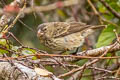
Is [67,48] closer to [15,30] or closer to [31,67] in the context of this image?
[15,30]

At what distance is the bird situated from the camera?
6.34 m

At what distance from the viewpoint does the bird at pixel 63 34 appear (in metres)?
6.34

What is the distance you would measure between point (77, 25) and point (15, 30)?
134 centimetres

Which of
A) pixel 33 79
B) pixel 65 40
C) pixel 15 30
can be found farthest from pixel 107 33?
pixel 33 79

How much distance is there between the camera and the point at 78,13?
830cm

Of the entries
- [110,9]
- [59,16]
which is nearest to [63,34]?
[110,9]

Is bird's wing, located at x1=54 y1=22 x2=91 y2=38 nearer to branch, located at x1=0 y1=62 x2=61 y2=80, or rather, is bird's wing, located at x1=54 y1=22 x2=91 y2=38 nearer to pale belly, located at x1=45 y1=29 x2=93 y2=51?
pale belly, located at x1=45 y1=29 x2=93 y2=51

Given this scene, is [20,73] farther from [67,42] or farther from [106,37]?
[67,42]

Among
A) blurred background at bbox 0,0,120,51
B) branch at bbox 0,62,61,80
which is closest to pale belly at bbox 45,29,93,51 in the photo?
blurred background at bbox 0,0,120,51

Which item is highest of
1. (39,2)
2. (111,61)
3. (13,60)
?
(39,2)

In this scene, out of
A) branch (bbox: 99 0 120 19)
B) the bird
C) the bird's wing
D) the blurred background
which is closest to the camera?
branch (bbox: 99 0 120 19)

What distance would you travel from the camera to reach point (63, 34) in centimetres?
667

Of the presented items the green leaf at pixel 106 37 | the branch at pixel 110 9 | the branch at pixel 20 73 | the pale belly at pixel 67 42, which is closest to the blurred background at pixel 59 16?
the branch at pixel 110 9

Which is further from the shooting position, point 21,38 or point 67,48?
point 21,38
